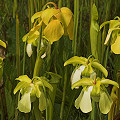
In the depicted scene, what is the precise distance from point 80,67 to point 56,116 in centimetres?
28

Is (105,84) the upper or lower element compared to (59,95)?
upper

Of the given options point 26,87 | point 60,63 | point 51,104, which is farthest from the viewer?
point 60,63

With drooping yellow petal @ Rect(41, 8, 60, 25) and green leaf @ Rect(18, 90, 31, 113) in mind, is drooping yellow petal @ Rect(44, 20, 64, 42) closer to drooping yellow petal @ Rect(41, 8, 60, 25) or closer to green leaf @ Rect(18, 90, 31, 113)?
drooping yellow petal @ Rect(41, 8, 60, 25)

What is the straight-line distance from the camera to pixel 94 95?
2.32ft

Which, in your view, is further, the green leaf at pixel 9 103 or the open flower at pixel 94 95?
the green leaf at pixel 9 103

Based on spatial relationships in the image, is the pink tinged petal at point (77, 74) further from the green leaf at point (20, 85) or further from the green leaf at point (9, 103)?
the green leaf at point (9, 103)

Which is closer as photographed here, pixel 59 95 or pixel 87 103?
pixel 87 103

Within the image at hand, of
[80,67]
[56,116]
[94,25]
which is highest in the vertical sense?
[94,25]

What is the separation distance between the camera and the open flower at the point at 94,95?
0.70m

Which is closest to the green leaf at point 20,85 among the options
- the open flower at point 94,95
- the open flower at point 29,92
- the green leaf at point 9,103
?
the open flower at point 29,92

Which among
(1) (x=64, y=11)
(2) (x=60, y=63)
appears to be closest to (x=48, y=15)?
(1) (x=64, y=11)

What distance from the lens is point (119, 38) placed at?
0.77 m

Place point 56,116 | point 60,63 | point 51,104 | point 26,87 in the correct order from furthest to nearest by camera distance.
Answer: point 60,63, point 56,116, point 51,104, point 26,87

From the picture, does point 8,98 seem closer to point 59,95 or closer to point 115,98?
point 59,95
